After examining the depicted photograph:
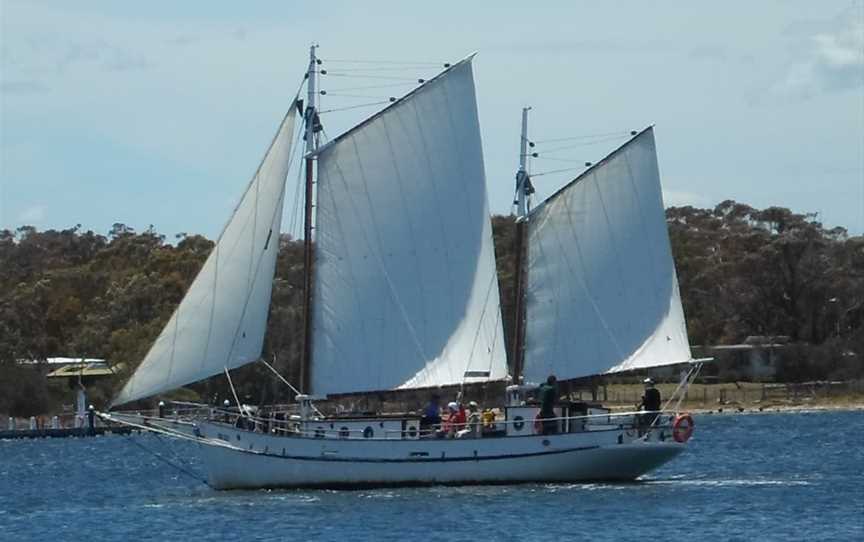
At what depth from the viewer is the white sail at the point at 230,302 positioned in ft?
188

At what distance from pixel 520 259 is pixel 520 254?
0.17 metres

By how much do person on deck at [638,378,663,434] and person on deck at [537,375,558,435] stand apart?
273 centimetres

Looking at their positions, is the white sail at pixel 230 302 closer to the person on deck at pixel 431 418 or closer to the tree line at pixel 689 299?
the person on deck at pixel 431 418

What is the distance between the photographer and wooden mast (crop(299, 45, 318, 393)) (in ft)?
197

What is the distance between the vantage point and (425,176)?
60750mm

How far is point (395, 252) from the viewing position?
6047 centimetres

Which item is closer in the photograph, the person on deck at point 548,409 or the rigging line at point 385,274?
the person on deck at point 548,409

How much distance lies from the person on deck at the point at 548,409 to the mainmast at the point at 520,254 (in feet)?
8.80

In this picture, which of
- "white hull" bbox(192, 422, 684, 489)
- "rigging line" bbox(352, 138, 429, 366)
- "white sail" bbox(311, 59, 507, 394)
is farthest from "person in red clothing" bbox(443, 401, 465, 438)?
"rigging line" bbox(352, 138, 429, 366)

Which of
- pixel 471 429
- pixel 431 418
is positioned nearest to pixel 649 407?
pixel 471 429

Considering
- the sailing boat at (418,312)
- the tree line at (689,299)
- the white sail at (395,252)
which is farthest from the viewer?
the tree line at (689,299)

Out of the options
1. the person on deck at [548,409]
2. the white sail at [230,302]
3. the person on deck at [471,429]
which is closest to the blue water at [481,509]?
the person on deck at [471,429]

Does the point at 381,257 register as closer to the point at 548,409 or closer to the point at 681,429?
the point at 548,409

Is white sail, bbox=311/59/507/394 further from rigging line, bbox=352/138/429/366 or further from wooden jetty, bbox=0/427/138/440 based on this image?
wooden jetty, bbox=0/427/138/440
